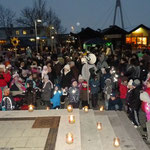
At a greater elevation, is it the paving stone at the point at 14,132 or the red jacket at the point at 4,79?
the red jacket at the point at 4,79

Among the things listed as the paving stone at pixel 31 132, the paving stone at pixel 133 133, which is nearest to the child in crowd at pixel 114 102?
the paving stone at pixel 133 133

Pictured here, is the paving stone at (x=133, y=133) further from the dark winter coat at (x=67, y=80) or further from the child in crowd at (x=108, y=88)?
the dark winter coat at (x=67, y=80)

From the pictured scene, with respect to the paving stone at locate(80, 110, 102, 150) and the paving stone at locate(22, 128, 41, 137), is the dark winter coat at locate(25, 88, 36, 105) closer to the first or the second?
the paving stone at locate(80, 110, 102, 150)

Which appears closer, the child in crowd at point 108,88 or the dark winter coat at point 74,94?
the dark winter coat at point 74,94

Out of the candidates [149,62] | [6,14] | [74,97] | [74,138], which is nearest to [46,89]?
[74,97]

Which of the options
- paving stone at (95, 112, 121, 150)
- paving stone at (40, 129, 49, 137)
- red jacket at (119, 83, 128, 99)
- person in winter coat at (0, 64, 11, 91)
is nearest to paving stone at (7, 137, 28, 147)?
paving stone at (40, 129, 49, 137)

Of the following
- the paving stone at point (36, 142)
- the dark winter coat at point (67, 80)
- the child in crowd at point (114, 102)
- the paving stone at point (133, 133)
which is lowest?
the paving stone at point (133, 133)

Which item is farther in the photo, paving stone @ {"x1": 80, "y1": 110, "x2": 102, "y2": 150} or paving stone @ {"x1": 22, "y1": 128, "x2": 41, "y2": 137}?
paving stone @ {"x1": 22, "y1": 128, "x2": 41, "y2": 137}

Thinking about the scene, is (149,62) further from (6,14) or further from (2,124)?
(6,14)

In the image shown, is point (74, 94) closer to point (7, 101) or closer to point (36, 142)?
point (7, 101)

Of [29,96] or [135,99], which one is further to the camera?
[29,96]

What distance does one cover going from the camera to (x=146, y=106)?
6.49 metres

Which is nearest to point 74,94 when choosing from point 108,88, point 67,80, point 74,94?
point 74,94

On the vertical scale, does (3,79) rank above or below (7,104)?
above
